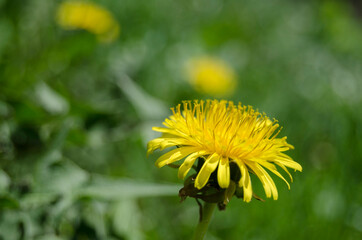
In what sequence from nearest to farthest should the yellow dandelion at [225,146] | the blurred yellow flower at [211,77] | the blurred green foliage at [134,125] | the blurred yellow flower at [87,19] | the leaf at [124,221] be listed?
the yellow dandelion at [225,146] < the blurred green foliage at [134,125] < the leaf at [124,221] < the blurred yellow flower at [87,19] < the blurred yellow flower at [211,77]

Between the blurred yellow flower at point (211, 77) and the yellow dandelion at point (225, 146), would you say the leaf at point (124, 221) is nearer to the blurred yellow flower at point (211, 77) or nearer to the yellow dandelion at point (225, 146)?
the yellow dandelion at point (225, 146)

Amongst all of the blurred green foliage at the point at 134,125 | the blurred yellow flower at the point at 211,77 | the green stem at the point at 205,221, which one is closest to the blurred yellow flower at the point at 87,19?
the blurred green foliage at the point at 134,125

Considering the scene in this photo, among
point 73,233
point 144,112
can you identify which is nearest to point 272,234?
point 144,112

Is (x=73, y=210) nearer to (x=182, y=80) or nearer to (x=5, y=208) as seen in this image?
(x=5, y=208)

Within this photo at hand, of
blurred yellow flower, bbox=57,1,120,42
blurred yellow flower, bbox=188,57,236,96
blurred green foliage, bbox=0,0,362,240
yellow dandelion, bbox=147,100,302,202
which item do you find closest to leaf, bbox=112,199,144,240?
blurred green foliage, bbox=0,0,362,240

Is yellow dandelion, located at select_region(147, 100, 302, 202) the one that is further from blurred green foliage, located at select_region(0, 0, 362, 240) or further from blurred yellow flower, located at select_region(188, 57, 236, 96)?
blurred yellow flower, located at select_region(188, 57, 236, 96)
